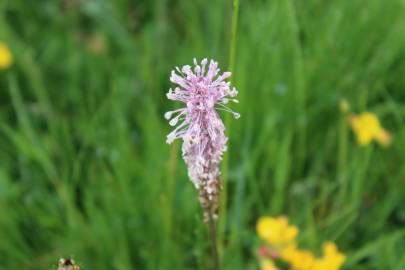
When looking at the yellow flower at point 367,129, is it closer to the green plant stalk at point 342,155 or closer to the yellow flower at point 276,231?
the green plant stalk at point 342,155

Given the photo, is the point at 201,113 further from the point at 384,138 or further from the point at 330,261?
the point at 384,138

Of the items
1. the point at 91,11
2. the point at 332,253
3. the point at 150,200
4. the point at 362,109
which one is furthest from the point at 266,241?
the point at 91,11

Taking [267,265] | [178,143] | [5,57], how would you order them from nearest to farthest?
[267,265] → [178,143] → [5,57]

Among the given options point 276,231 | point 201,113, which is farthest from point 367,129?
point 201,113

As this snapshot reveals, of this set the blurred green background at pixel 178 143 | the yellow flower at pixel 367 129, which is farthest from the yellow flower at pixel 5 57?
the yellow flower at pixel 367 129

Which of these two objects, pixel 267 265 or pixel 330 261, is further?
pixel 267 265

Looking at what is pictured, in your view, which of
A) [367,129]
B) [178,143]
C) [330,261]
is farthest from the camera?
[367,129]
